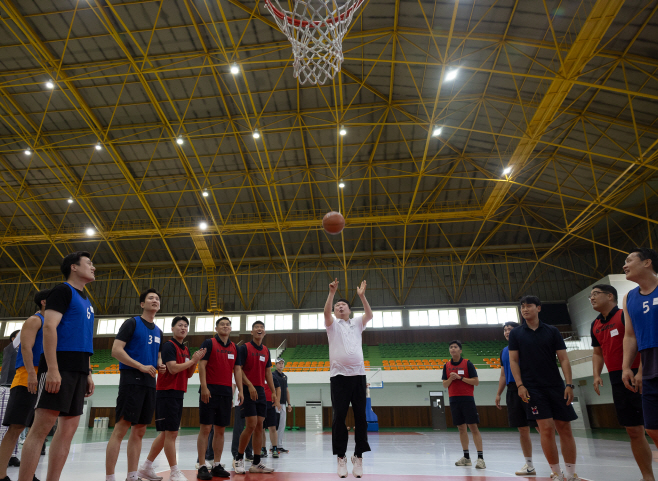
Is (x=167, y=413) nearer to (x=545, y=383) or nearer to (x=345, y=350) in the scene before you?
(x=345, y=350)

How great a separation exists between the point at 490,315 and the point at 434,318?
369 centimetres

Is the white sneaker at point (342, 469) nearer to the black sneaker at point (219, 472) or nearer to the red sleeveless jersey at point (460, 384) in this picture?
the black sneaker at point (219, 472)

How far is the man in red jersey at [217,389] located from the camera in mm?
5527

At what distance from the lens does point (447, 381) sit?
7781mm

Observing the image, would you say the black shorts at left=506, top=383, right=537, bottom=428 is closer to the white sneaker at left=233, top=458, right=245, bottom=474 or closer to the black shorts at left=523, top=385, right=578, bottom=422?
the black shorts at left=523, top=385, right=578, bottom=422

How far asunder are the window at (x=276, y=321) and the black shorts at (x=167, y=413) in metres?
25.1

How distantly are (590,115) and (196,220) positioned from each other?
20.9 meters

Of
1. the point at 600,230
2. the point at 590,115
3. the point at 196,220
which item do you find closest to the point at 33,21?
the point at 196,220

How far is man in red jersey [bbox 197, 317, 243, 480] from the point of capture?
5527 millimetres

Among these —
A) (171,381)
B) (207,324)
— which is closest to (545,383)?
(171,381)

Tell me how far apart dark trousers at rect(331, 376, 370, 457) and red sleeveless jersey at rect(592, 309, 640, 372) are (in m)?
2.78

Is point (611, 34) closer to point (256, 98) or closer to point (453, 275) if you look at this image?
point (256, 98)

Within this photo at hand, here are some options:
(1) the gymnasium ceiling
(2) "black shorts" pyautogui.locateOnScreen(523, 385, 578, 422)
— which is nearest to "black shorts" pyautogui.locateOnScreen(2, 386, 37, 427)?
(2) "black shorts" pyautogui.locateOnScreen(523, 385, 578, 422)

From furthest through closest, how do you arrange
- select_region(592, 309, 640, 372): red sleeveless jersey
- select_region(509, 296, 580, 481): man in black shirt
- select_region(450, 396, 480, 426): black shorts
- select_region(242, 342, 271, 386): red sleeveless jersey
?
select_region(450, 396, 480, 426): black shorts < select_region(242, 342, 271, 386): red sleeveless jersey < select_region(592, 309, 640, 372): red sleeveless jersey < select_region(509, 296, 580, 481): man in black shirt
